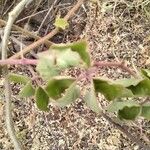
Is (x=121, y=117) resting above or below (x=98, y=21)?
below

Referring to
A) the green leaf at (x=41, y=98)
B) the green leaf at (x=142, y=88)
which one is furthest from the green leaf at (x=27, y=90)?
the green leaf at (x=142, y=88)

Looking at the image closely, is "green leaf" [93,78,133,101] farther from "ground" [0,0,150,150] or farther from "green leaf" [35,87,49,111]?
"ground" [0,0,150,150]

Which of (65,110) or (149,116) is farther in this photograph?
(65,110)

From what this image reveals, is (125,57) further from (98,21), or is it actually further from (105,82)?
(105,82)

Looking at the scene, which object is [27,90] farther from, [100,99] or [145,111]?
[100,99]

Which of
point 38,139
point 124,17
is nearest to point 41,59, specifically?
point 38,139

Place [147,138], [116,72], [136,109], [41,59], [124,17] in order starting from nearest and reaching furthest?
1. [41,59]
2. [136,109]
3. [147,138]
4. [116,72]
5. [124,17]
